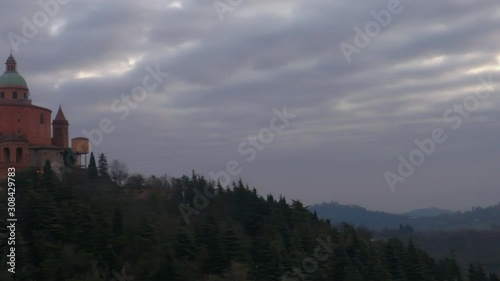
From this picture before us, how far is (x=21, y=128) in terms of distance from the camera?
168 ft

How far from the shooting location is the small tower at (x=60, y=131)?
55.6 meters

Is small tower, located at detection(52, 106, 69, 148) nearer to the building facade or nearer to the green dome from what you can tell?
the building facade

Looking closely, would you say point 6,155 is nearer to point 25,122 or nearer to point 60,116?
point 25,122

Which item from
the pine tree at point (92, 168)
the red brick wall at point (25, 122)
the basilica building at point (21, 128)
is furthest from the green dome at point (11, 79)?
the pine tree at point (92, 168)

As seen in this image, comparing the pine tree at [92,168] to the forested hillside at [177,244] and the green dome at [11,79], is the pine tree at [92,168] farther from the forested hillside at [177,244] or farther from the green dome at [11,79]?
the green dome at [11,79]

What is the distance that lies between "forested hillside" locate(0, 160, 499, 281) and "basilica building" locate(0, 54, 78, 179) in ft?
18.4

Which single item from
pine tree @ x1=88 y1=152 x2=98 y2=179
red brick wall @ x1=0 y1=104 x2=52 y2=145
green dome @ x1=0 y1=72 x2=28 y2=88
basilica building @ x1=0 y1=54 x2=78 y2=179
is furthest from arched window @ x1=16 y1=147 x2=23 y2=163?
green dome @ x1=0 y1=72 x2=28 y2=88

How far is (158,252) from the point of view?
33.8m

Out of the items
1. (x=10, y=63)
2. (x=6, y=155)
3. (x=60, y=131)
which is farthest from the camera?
(x=60, y=131)

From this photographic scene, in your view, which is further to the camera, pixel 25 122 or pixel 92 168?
pixel 92 168

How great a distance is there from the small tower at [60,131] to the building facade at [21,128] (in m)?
1.24

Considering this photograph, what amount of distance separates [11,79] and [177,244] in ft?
81.7

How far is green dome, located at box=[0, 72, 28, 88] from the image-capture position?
5188 centimetres

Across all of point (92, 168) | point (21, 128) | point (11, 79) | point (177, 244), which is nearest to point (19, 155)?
point (21, 128)
